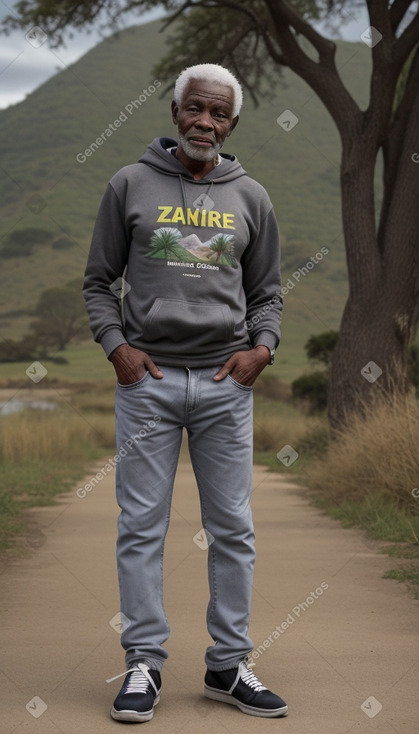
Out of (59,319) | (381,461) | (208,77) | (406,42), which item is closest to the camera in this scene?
(208,77)

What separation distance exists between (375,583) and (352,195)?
308 inches

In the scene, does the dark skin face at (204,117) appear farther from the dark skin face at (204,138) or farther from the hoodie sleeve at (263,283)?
the hoodie sleeve at (263,283)

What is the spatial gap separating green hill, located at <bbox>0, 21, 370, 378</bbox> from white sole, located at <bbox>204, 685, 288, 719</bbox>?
6260 cm

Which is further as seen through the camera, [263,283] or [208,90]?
[263,283]

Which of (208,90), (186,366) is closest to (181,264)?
(186,366)

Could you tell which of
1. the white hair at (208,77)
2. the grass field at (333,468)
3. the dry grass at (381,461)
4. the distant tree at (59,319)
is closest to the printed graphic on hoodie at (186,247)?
the white hair at (208,77)

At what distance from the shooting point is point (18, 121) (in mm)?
117562

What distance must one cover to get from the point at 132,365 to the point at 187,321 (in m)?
0.25

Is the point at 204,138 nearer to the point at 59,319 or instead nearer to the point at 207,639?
the point at 207,639

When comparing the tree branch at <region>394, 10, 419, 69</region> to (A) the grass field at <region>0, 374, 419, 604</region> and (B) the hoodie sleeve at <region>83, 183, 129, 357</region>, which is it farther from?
(B) the hoodie sleeve at <region>83, 183, 129, 357</region>

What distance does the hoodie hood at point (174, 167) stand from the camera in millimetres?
4289

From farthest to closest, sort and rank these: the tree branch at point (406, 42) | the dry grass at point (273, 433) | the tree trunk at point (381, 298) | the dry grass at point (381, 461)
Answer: the dry grass at point (273, 433) < the tree branch at point (406, 42) < the tree trunk at point (381, 298) < the dry grass at point (381, 461)

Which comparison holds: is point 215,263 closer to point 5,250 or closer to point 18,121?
point 5,250

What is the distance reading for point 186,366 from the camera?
4.18 m
